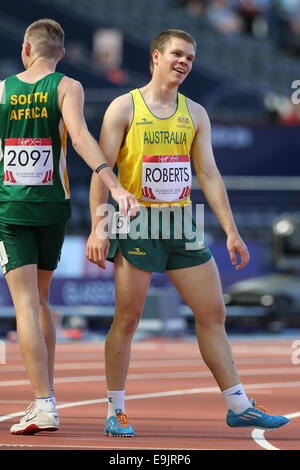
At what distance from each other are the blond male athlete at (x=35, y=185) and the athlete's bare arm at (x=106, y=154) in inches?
3.5

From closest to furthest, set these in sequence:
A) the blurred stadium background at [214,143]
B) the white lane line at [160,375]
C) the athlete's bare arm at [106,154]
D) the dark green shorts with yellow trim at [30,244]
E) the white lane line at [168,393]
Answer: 1. the athlete's bare arm at [106,154]
2. the dark green shorts with yellow trim at [30,244]
3. the white lane line at [168,393]
4. the white lane line at [160,375]
5. the blurred stadium background at [214,143]

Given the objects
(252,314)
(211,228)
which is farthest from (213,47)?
(252,314)

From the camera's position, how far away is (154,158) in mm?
6363

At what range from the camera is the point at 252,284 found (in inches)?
768

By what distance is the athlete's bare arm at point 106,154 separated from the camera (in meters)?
6.11

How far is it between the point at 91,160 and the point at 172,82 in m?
0.81

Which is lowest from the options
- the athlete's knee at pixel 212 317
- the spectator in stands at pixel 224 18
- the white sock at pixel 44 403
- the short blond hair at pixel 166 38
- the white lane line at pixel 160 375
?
the white sock at pixel 44 403

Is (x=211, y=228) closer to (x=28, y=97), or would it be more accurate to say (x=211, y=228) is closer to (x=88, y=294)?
(x=88, y=294)

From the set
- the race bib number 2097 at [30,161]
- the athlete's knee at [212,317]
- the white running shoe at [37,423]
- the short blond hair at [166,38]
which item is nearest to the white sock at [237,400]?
the athlete's knee at [212,317]

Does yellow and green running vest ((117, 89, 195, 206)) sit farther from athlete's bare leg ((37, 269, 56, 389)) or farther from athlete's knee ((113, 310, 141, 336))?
athlete's bare leg ((37, 269, 56, 389))

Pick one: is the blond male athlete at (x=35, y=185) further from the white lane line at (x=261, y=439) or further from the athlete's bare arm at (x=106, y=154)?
the white lane line at (x=261, y=439)

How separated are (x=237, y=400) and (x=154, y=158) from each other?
1.52m

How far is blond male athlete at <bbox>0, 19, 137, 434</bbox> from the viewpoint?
625 centimetres

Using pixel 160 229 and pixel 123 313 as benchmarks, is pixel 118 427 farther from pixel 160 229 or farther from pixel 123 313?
pixel 160 229
